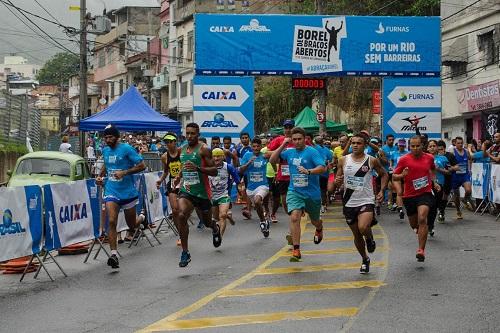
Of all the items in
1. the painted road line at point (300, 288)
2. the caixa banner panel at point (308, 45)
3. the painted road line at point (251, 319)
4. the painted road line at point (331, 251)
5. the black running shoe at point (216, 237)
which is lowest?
the painted road line at point (331, 251)

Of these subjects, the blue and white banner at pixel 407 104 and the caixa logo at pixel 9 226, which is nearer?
the caixa logo at pixel 9 226

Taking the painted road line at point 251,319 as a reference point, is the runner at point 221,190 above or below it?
above

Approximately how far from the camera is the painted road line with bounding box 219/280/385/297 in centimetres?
965

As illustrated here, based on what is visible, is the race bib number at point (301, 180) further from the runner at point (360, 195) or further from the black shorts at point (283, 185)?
the black shorts at point (283, 185)

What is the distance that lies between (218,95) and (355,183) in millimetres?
14869

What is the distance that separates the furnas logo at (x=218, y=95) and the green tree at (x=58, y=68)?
328ft

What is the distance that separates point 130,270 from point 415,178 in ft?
14.9

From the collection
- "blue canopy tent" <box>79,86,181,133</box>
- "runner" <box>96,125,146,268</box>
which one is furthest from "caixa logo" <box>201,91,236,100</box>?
"runner" <box>96,125,146,268</box>

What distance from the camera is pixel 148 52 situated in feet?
230

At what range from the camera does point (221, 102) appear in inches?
1017

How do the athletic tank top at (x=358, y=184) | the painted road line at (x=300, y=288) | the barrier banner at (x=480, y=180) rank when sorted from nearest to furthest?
the painted road line at (x=300, y=288) < the athletic tank top at (x=358, y=184) < the barrier banner at (x=480, y=180)

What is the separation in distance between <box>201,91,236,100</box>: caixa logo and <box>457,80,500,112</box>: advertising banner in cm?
1060

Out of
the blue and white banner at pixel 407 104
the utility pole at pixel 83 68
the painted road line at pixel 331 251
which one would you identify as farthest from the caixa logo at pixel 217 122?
the painted road line at pixel 331 251

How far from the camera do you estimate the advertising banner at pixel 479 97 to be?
101 feet
